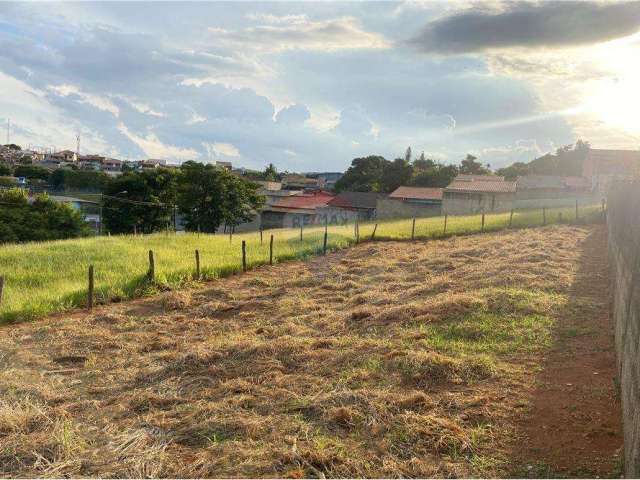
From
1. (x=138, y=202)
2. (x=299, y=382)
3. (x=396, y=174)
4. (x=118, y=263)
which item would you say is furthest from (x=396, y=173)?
(x=299, y=382)

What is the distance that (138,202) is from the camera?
136 feet

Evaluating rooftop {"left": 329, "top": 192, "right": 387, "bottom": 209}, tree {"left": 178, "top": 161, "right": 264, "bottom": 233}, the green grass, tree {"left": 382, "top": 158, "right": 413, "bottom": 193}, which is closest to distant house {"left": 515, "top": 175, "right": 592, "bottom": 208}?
rooftop {"left": 329, "top": 192, "right": 387, "bottom": 209}

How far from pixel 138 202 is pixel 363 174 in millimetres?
37458

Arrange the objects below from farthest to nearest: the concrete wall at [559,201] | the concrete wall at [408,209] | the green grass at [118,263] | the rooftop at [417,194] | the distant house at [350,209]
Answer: the distant house at [350,209] < the rooftop at [417,194] < the concrete wall at [408,209] < the concrete wall at [559,201] < the green grass at [118,263]

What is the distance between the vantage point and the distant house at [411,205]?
48.3m

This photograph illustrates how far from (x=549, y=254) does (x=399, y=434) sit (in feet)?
38.6

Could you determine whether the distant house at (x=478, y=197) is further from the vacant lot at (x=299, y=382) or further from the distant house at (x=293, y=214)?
the vacant lot at (x=299, y=382)

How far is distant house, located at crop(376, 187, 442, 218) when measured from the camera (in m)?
48.3

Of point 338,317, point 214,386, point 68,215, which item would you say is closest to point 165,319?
point 338,317

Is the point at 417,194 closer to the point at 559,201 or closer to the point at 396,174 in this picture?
the point at 559,201

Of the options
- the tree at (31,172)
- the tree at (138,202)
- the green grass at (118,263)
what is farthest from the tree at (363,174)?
the tree at (31,172)

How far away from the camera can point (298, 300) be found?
1223 cm

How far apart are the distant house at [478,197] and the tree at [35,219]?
3077cm

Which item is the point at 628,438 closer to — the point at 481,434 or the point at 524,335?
the point at 481,434
